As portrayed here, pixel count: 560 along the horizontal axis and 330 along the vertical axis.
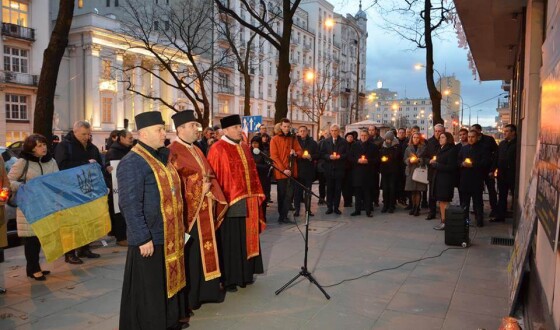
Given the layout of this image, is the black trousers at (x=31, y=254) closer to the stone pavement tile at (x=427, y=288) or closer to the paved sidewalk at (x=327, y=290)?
the paved sidewalk at (x=327, y=290)

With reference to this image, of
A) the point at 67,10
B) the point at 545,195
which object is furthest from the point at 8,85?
the point at 545,195

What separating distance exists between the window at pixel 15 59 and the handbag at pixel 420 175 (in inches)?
1472

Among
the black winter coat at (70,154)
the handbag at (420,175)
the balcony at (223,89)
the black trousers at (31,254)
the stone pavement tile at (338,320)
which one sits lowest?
the stone pavement tile at (338,320)

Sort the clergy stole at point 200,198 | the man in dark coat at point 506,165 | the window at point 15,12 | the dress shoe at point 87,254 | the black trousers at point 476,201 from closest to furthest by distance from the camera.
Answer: the clergy stole at point 200,198, the dress shoe at point 87,254, the black trousers at point 476,201, the man in dark coat at point 506,165, the window at point 15,12

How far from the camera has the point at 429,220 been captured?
10.6 m

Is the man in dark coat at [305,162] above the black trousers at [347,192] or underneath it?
above

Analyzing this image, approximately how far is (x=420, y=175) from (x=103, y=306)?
299 inches

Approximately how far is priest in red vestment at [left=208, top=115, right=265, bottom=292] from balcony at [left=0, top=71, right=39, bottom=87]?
122ft

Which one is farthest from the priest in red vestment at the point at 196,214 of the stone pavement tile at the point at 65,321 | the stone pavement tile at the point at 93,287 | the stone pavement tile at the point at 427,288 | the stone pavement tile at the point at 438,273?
the stone pavement tile at the point at 438,273

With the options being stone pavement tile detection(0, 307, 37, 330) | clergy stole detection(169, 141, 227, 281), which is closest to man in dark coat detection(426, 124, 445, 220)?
clergy stole detection(169, 141, 227, 281)

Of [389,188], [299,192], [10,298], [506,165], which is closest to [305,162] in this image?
[299,192]

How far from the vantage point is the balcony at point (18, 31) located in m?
36.6

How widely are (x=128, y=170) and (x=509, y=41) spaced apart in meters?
10.6

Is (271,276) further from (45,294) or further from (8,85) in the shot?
(8,85)
